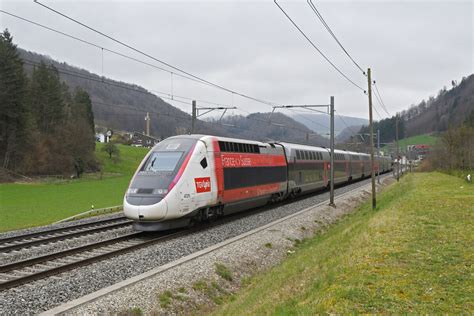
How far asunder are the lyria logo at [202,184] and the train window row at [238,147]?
209cm

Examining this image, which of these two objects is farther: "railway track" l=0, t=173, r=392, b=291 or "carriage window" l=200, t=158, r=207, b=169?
"carriage window" l=200, t=158, r=207, b=169

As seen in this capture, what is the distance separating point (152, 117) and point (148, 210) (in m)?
49.7

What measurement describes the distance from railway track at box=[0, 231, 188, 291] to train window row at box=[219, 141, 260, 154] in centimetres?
520

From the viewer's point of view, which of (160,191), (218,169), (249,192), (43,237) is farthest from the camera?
(249,192)

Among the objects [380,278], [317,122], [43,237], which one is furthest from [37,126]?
[380,278]

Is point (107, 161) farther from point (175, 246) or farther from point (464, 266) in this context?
point (464, 266)

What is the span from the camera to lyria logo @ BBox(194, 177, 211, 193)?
54.6ft

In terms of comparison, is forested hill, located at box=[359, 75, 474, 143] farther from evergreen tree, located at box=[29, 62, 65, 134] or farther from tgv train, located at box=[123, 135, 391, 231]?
tgv train, located at box=[123, 135, 391, 231]

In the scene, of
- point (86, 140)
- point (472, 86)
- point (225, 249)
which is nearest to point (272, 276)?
point (225, 249)

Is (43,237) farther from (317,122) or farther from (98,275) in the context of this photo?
(317,122)

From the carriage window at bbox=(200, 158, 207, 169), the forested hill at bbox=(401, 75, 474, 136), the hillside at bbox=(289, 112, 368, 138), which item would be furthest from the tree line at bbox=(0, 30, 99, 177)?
the forested hill at bbox=(401, 75, 474, 136)

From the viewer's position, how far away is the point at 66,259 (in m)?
12.1

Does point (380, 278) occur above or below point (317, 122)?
below

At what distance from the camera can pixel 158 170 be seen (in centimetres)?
1625
